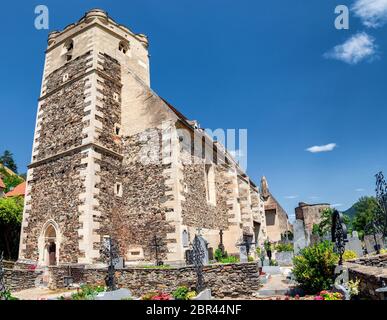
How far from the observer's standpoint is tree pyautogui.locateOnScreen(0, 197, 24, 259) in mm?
24297

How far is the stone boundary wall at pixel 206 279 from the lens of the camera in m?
10.4

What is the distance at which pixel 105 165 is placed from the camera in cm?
1638

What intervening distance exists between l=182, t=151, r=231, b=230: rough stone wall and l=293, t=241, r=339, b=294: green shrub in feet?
22.4

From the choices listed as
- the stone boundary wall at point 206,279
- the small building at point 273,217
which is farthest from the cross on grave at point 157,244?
the small building at point 273,217

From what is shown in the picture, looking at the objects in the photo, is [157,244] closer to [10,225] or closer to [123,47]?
[123,47]

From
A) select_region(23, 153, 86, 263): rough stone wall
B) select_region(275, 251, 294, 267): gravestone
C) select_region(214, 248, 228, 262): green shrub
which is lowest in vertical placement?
select_region(275, 251, 294, 267): gravestone

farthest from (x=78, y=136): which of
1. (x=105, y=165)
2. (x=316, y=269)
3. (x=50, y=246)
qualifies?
(x=316, y=269)

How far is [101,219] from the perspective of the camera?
15180mm

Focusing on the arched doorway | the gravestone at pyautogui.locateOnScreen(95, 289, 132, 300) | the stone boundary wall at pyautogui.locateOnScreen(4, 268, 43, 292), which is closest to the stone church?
the arched doorway

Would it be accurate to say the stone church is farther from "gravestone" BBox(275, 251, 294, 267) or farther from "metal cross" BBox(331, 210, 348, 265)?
"metal cross" BBox(331, 210, 348, 265)

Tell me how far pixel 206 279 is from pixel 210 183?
11312 millimetres

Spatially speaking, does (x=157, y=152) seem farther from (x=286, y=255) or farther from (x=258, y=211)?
(x=258, y=211)
